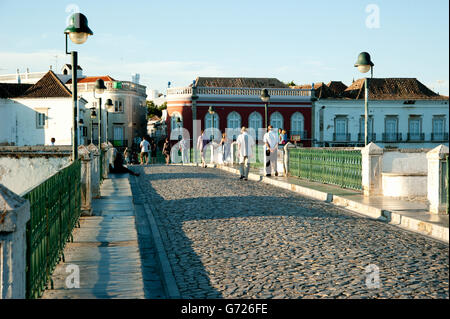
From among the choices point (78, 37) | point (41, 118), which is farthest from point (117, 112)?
point (78, 37)

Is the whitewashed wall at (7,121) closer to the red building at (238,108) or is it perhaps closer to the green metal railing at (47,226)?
the red building at (238,108)

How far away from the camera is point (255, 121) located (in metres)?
51.1

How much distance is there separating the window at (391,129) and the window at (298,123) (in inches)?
322

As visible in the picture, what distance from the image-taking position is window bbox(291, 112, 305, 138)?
169 feet

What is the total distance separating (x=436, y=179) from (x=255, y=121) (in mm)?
41007

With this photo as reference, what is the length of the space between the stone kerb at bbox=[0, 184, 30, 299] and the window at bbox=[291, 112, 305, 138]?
48.2 metres

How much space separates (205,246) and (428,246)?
10.2 feet

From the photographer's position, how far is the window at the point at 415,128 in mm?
54031

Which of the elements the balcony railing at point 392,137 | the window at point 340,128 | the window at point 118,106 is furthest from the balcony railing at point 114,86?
the balcony railing at point 392,137

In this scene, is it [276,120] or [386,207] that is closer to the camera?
[386,207]

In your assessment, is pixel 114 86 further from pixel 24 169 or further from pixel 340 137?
pixel 24 169
